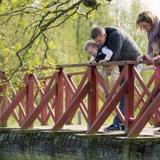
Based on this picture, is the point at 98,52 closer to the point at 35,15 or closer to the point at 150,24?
the point at 150,24

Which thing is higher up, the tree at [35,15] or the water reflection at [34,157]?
the tree at [35,15]

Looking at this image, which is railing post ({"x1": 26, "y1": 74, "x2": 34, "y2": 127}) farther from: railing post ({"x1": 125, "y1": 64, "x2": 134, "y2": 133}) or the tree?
railing post ({"x1": 125, "y1": 64, "x2": 134, "y2": 133})

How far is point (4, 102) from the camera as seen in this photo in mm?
15492

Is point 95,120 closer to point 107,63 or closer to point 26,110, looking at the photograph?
point 107,63

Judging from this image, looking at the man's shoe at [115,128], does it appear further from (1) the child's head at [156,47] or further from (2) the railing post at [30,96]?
(2) the railing post at [30,96]

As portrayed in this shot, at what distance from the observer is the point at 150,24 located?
10.3 metres

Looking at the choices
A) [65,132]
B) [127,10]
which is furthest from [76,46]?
[65,132]

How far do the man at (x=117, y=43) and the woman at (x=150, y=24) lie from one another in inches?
29.8

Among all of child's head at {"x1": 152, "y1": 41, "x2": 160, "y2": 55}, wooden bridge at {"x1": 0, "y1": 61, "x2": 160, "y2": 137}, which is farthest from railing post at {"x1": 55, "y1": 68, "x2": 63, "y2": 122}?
child's head at {"x1": 152, "y1": 41, "x2": 160, "y2": 55}

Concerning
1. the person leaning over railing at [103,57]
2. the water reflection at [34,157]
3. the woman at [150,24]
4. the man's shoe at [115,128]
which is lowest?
the water reflection at [34,157]

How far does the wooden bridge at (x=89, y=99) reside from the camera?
34.5 feet

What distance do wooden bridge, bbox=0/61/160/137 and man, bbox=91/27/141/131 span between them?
10.3 inches

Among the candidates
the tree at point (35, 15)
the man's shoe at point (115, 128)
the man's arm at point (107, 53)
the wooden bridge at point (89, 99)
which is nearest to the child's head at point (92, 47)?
the wooden bridge at point (89, 99)

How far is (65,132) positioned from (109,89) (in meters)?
1.24
